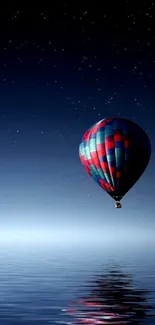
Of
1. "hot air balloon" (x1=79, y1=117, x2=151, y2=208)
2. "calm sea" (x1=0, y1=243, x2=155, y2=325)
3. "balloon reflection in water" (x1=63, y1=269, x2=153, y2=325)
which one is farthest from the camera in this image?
"hot air balloon" (x1=79, y1=117, x2=151, y2=208)

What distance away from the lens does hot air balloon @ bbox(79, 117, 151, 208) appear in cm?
4888

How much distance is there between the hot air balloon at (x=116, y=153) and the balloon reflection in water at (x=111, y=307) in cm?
1019

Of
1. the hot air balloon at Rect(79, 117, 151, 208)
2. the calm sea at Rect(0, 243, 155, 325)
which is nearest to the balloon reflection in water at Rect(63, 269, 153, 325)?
the calm sea at Rect(0, 243, 155, 325)

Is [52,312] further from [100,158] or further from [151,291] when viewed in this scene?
[100,158]

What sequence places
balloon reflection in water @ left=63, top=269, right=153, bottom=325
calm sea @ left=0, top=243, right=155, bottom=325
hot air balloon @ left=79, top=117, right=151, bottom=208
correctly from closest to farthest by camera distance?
balloon reflection in water @ left=63, top=269, right=153, bottom=325 < calm sea @ left=0, top=243, right=155, bottom=325 < hot air balloon @ left=79, top=117, right=151, bottom=208

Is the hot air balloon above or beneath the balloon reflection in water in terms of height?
above

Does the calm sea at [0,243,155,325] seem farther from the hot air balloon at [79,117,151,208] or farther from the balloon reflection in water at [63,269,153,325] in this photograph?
the hot air balloon at [79,117,151,208]

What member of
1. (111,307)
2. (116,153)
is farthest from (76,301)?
(116,153)

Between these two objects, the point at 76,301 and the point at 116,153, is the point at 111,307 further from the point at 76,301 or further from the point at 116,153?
the point at 116,153

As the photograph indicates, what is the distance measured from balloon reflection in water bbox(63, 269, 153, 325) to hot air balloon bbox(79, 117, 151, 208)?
10188 millimetres

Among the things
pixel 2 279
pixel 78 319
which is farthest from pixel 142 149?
pixel 78 319

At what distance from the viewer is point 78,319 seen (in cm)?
2556

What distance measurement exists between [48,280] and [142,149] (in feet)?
49.8

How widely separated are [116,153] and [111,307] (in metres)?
21.0
